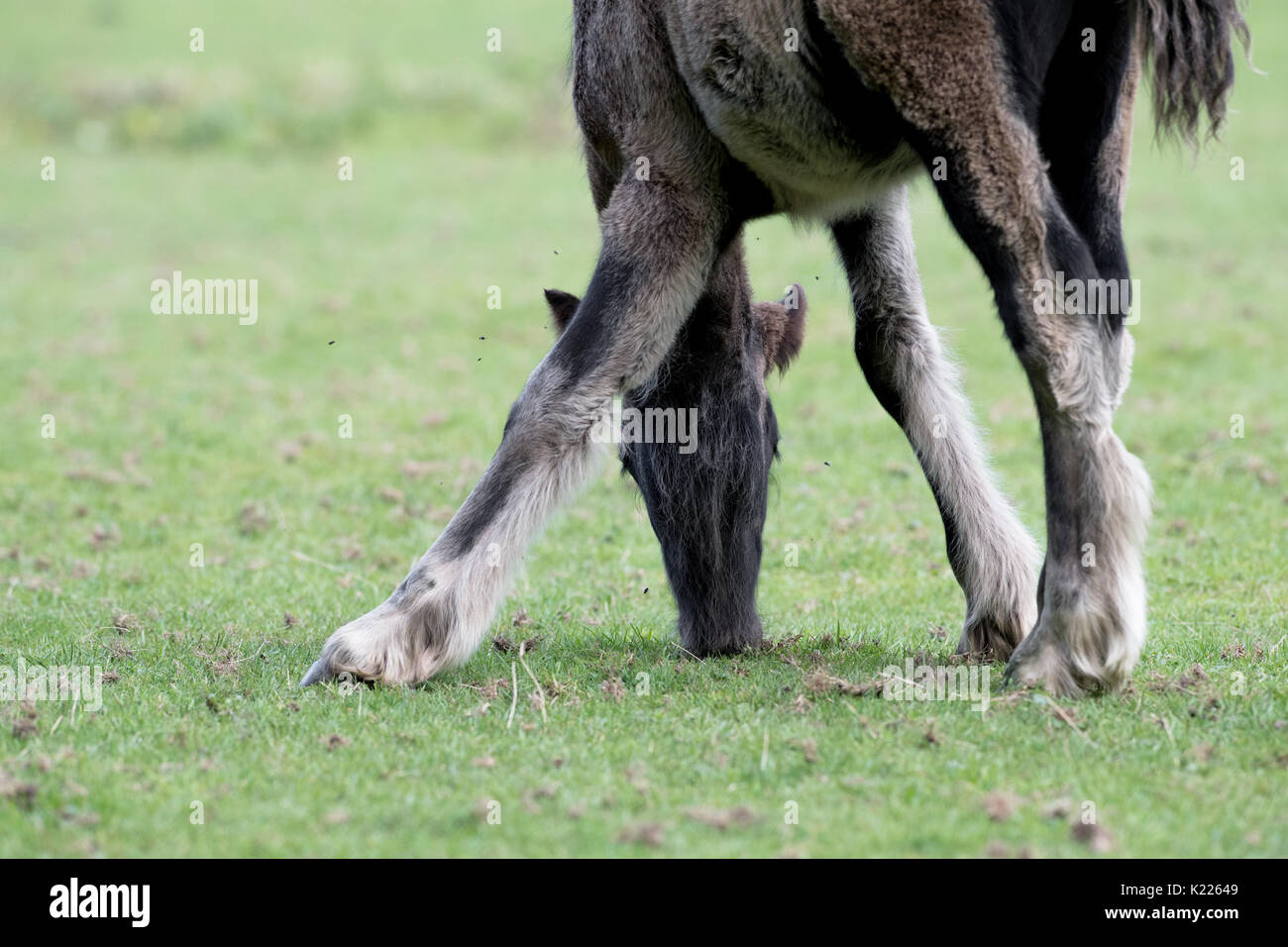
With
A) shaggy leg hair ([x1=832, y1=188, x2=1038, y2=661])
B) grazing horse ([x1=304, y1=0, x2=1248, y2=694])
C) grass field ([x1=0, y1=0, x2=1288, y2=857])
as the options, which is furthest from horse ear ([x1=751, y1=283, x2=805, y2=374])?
grass field ([x1=0, y1=0, x2=1288, y2=857])

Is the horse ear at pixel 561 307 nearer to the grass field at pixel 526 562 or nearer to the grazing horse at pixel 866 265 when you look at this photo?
the grazing horse at pixel 866 265

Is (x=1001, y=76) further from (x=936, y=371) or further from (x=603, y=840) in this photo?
(x=603, y=840)

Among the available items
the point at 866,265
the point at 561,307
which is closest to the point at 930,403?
the point at 866,265

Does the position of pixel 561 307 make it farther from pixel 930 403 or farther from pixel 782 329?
pixel 930 403

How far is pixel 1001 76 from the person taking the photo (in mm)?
4473

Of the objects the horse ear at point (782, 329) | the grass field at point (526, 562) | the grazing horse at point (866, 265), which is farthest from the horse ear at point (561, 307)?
the grass field at point (526, 562)

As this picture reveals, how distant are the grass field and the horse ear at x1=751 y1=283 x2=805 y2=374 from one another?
0.56 meters

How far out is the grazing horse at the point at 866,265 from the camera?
4547 millimetres

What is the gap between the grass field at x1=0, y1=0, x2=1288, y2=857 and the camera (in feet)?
12.9

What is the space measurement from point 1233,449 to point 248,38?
2690cm

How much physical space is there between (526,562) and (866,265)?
178 centimetres

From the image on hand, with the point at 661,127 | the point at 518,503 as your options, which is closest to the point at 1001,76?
the point at 661,127

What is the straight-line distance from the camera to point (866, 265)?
5.85m

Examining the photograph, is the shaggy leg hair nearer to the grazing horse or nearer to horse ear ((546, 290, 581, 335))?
the grazing horse
